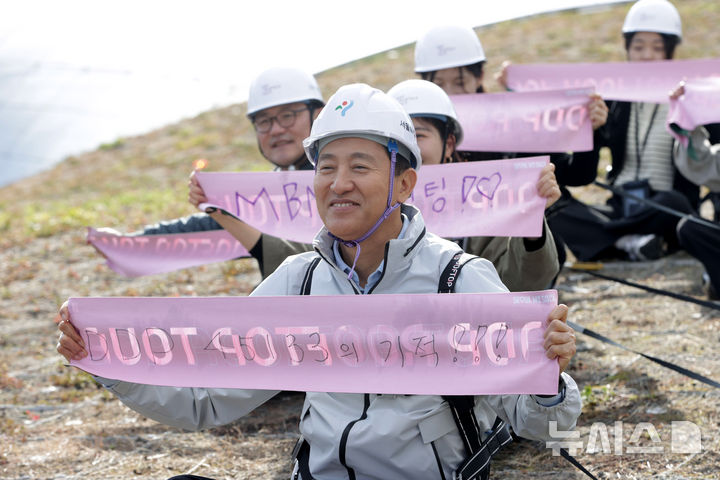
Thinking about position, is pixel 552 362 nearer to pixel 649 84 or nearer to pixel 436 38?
pixel 436 38

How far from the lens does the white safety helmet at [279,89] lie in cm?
601

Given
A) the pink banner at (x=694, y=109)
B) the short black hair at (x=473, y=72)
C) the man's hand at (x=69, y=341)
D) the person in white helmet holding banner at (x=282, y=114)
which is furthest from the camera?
the short black hair at (x=473, y=72)

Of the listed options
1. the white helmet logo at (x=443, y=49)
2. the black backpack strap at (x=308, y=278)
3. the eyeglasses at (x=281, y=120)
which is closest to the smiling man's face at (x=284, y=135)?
the eyeglasses at (x=281, y=120)

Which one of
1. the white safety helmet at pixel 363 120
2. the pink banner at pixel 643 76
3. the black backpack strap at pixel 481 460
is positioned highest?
the white safety helmet at pixel 363 120

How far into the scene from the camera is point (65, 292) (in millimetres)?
8820

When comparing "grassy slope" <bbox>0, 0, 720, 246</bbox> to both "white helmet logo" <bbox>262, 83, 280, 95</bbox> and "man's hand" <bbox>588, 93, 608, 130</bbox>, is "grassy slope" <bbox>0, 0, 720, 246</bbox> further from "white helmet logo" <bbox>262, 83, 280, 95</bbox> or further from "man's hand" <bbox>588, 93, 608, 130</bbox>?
"man's hand" <bbox>588, 93, 608, 130</bbox>

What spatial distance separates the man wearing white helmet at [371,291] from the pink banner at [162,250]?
2851 millimetres

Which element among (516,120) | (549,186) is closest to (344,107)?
(549,186)

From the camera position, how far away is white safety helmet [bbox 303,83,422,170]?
10.6ft

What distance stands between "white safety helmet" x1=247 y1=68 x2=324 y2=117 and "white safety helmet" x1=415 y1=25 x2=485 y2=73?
114 centimetres

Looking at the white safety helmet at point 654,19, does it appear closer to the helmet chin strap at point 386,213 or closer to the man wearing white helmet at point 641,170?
the man wearing white helmet at point 641,170

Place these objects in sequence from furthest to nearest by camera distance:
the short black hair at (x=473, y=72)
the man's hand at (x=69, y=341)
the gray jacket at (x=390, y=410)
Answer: the short black hair at (x=473, y=72) < the man's hand at (x=69, y=341) < the gray jacket at (x=390, y=410)

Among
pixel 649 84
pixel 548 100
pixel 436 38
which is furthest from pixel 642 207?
pixel 436 38

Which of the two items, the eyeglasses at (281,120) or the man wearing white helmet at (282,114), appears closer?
the man wearing white helmet at (282,114)
